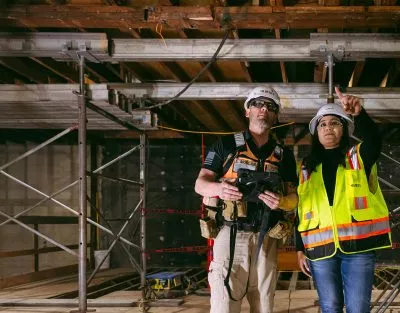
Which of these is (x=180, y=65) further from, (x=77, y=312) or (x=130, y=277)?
(x=130, y=277)

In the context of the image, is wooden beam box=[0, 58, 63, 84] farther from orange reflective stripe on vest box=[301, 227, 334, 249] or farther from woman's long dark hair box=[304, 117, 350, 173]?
orange reflective stripe on vest box=[301, 227, 334, 249]

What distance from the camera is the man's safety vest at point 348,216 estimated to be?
2.89 meters

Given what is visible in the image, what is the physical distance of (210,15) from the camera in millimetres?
4582

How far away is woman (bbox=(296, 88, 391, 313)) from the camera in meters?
2.86

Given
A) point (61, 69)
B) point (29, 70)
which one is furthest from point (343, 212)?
point (29, 70)

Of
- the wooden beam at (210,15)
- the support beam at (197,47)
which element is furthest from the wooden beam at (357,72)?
the wooden beam at (210,15)

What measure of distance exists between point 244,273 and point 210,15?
8.31 feet

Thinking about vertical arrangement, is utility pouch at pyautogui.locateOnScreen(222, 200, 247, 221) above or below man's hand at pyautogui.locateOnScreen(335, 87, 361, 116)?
below

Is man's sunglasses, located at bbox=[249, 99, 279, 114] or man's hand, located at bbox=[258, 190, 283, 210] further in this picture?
man's sunglasses, located at bbox=[249, 99, 279, 114]

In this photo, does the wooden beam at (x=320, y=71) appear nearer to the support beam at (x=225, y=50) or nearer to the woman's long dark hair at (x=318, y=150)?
the support beam at (x=225, y=50)

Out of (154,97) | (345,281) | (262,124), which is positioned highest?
(154,97)

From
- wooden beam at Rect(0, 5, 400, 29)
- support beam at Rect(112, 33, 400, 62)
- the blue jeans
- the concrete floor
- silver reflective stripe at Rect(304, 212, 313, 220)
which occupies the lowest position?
the concrete floor

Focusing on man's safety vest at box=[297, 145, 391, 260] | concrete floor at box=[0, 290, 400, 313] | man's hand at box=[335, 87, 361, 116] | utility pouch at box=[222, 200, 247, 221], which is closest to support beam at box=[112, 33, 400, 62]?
man's hand at box=[335, 87, 361, 116]

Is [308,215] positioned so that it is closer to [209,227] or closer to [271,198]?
[271,198]
